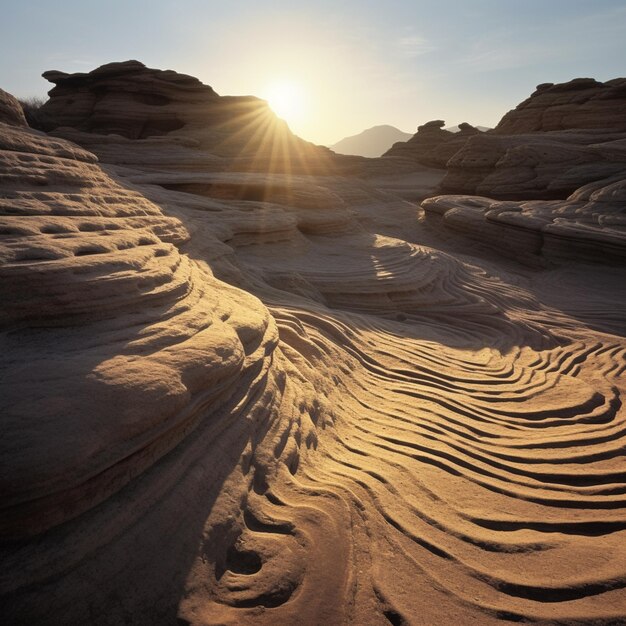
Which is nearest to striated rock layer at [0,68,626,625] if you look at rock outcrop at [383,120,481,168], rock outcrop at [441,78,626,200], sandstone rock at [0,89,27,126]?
sandstone rock at [0,89,27,126]

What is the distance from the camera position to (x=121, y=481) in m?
2.15

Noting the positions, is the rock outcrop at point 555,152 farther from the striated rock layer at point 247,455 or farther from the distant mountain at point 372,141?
the distant mountain at point 372,141

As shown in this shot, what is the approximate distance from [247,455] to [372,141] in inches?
6555

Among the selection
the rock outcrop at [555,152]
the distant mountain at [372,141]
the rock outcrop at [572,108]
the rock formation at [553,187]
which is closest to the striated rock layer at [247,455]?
the rock formation at [553,187]

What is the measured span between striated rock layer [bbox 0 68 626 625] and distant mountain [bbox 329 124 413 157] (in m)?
142

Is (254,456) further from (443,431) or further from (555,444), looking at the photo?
(555,444)

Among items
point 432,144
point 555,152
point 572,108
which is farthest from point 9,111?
point 432,144

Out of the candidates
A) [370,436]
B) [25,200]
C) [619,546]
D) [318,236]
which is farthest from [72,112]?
[619,546]

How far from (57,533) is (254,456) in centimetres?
113

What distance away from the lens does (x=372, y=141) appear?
15650 cm

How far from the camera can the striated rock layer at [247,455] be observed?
1932mm

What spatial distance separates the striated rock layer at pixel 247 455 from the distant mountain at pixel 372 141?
5576 inches

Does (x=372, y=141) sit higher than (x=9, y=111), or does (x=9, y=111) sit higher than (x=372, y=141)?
(x=372, y=141)

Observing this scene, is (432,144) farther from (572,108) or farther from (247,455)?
(247,455)
